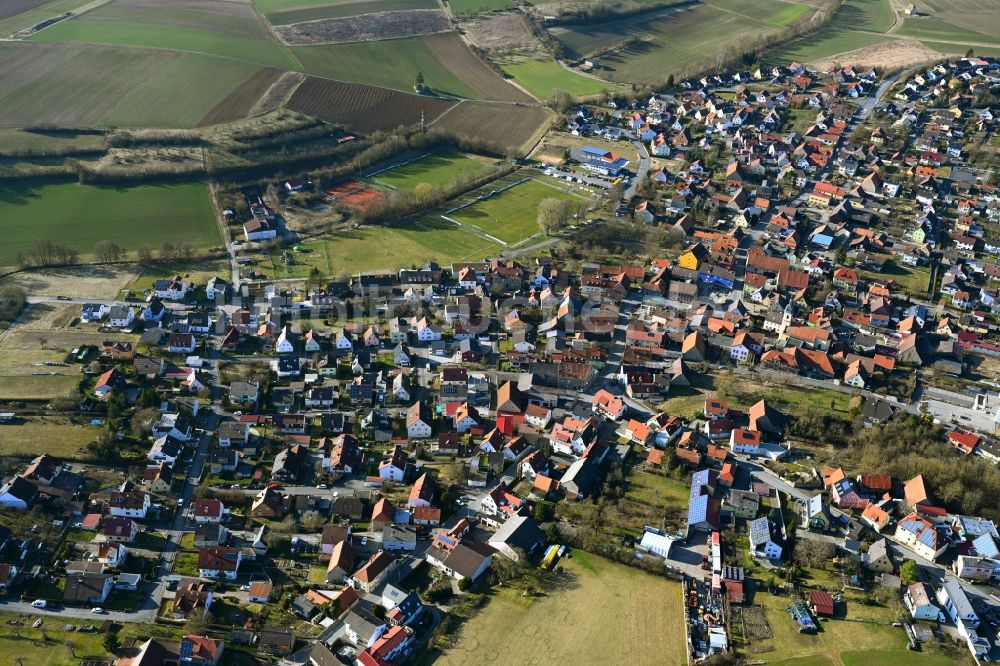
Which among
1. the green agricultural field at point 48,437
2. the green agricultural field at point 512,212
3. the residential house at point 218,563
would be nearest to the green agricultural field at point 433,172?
the green agricultural field at point 512,212

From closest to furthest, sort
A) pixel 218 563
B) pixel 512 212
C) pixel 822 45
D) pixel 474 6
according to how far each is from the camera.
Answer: pixel 218 563, pixel 512 212, pixel 822 45, pixel 474 6

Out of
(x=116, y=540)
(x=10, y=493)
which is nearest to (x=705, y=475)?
(x=116, y=540)

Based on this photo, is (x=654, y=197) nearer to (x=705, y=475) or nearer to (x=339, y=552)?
(x=705, y=475)

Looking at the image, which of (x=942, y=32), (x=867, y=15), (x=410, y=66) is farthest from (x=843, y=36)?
(x=410, y=66)

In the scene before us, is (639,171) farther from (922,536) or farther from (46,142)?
(46,142)

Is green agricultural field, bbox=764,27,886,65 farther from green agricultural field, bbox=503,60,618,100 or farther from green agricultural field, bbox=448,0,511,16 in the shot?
green agricultural field, bbox=448,0,511,16

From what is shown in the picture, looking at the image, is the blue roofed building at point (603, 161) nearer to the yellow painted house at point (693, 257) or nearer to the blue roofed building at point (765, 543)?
the yellow painted house at point (693, 257)
